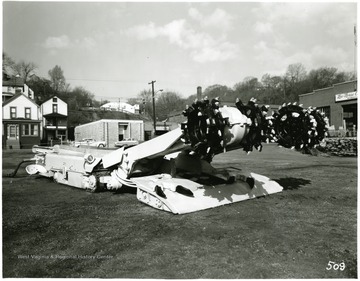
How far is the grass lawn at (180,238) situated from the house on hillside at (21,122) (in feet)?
122

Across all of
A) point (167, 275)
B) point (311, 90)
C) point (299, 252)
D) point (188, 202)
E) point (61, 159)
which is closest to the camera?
point (167, 275)

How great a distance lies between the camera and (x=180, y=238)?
186 inches

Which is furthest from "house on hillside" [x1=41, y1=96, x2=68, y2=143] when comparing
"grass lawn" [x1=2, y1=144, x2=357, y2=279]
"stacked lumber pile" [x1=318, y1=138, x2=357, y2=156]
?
"grass lawn" [x1=2, y1=144, x2=357, y2=279]

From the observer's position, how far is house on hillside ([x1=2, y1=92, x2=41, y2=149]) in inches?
1587

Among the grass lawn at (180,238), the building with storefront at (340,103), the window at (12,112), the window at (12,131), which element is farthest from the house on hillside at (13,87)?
the building with storefront at (340,103)

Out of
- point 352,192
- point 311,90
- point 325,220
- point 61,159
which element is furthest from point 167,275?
point 311,90

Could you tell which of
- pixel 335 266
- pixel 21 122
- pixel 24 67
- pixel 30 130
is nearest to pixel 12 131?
pixel 21 122

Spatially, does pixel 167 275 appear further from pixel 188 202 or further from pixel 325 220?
pixel 325 220

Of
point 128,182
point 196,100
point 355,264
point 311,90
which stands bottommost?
point 355,264

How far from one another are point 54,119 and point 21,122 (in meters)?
7.15

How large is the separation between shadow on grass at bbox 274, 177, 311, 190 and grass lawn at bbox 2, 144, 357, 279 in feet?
3.22

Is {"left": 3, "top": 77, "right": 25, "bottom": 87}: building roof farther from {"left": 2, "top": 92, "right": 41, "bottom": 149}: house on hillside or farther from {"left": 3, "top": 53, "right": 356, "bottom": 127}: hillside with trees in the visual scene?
{"left": 2, "top": 92, "right": 41, "bottom": 149}: house on hillside

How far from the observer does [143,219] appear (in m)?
5.75

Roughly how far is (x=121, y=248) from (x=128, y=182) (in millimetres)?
3385
